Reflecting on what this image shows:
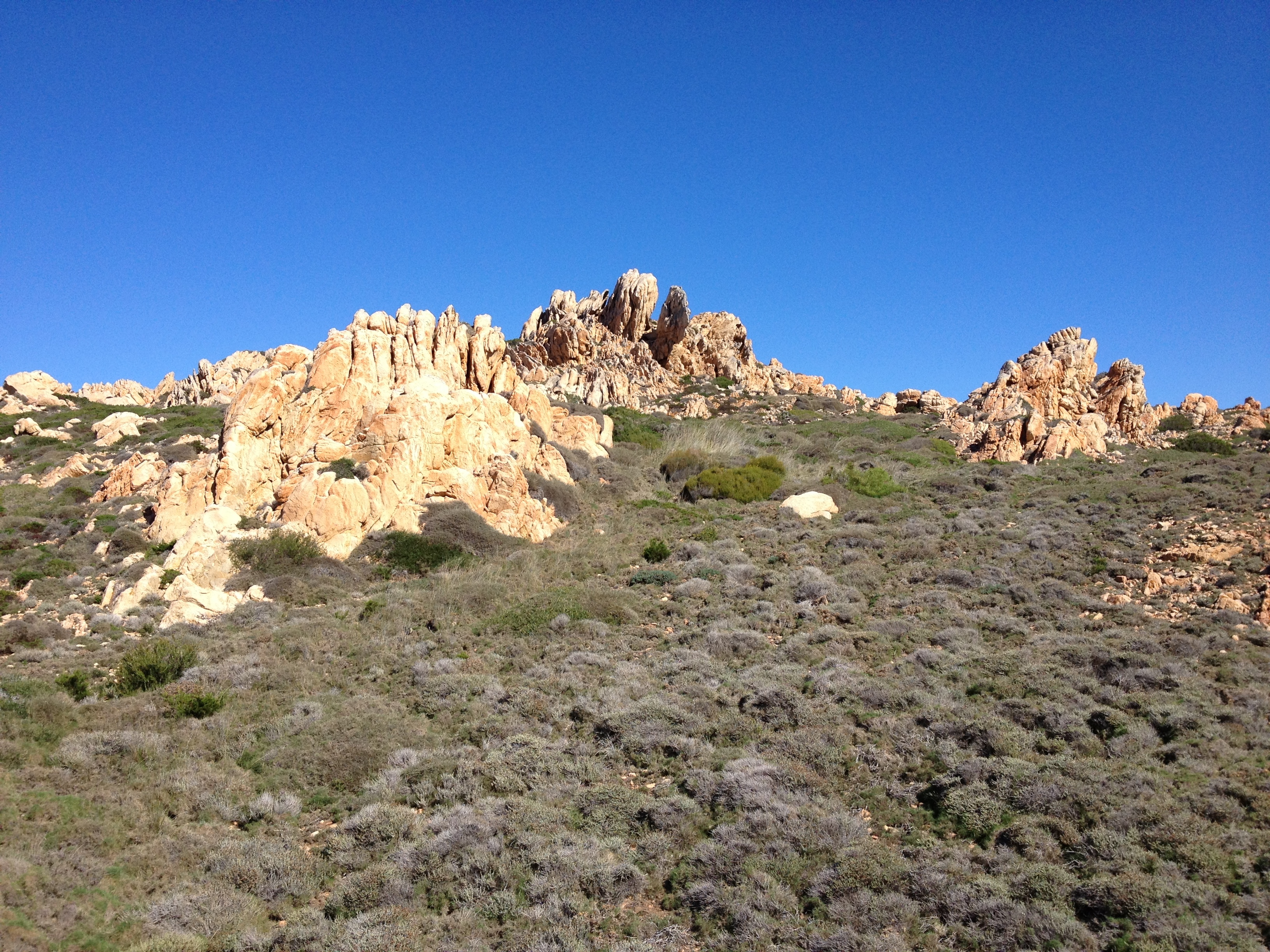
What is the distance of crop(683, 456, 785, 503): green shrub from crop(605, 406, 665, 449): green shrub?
21.2ft

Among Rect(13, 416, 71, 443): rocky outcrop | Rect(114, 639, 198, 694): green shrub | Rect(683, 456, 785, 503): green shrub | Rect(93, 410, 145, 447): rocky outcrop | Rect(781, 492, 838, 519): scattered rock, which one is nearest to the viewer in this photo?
Rect(114, 639, 198, 694): green shrub

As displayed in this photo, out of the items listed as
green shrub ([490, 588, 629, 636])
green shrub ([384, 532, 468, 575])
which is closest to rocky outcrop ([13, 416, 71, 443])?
green shrub ([384, 532, 468, 575])

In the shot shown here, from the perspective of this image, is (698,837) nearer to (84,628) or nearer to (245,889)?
(245,889)

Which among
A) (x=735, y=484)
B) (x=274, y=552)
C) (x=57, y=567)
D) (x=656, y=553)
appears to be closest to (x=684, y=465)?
(x=735, y=484)

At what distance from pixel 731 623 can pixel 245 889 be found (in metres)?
10.4

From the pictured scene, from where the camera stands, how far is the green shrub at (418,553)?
19.4m

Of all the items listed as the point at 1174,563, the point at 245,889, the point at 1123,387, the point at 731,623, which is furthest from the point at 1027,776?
the point at 1123,387

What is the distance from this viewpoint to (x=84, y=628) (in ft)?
50.4

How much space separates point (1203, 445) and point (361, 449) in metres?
37.3

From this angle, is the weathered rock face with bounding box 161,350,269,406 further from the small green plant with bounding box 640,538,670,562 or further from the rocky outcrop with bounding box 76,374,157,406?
the small green plant with bounding box 640,538,670,562

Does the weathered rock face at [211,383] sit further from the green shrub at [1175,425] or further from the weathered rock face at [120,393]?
the green shrub at [1175,425]

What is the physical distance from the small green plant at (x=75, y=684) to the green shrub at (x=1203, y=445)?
4037 centimetres

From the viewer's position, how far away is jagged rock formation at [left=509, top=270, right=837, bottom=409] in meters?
53.7

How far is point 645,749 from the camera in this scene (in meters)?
11.1
